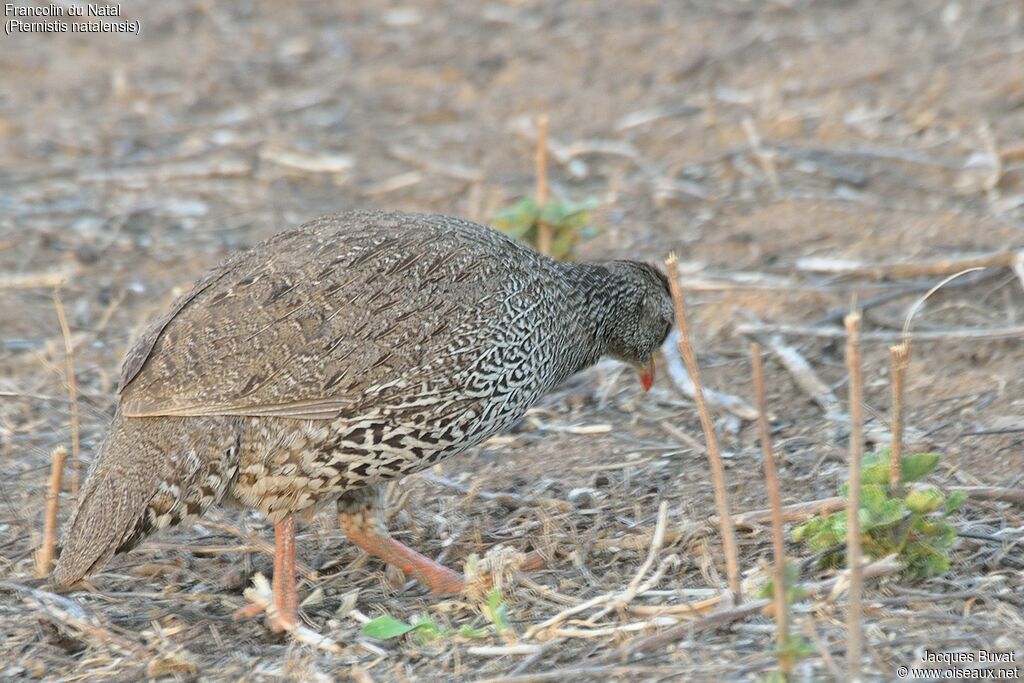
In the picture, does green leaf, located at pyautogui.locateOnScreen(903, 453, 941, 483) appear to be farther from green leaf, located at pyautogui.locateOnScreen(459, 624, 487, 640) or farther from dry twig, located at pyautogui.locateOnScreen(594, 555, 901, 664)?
green leaf, located at pyautogui.locateOnScreen(459, 624, 487, 640)

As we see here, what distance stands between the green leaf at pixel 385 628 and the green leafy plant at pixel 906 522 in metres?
1.37

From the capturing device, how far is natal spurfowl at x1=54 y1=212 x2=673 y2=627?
4328mm

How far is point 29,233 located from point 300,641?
4.38 meters

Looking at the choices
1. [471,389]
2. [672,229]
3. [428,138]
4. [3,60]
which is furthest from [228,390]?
[3,60]

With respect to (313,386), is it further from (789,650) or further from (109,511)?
(789,650)

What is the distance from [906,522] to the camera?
13.6 ft

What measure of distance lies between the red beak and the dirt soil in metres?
0.16

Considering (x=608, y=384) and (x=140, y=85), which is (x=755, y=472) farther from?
(x=140, y=85)

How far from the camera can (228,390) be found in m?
4.36

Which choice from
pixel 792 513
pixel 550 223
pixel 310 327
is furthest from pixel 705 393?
pixel 310 327

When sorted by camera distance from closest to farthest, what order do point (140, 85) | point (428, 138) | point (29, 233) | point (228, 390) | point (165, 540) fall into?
point (228, 390), point (165, 540), point (29, 233), point (428, 138), point (140, 85)

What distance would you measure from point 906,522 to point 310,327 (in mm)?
1992

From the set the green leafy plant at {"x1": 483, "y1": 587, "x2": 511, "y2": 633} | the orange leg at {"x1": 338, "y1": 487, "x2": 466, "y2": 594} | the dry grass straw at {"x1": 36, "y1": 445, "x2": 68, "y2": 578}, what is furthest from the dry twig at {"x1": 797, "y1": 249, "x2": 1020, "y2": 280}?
the dry grass straw at {"x1": 36, "y1": 445, "x2": 68, "y2": 578}

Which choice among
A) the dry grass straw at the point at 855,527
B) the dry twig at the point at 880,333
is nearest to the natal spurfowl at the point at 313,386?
the dry grass straw at the point at 855,527
